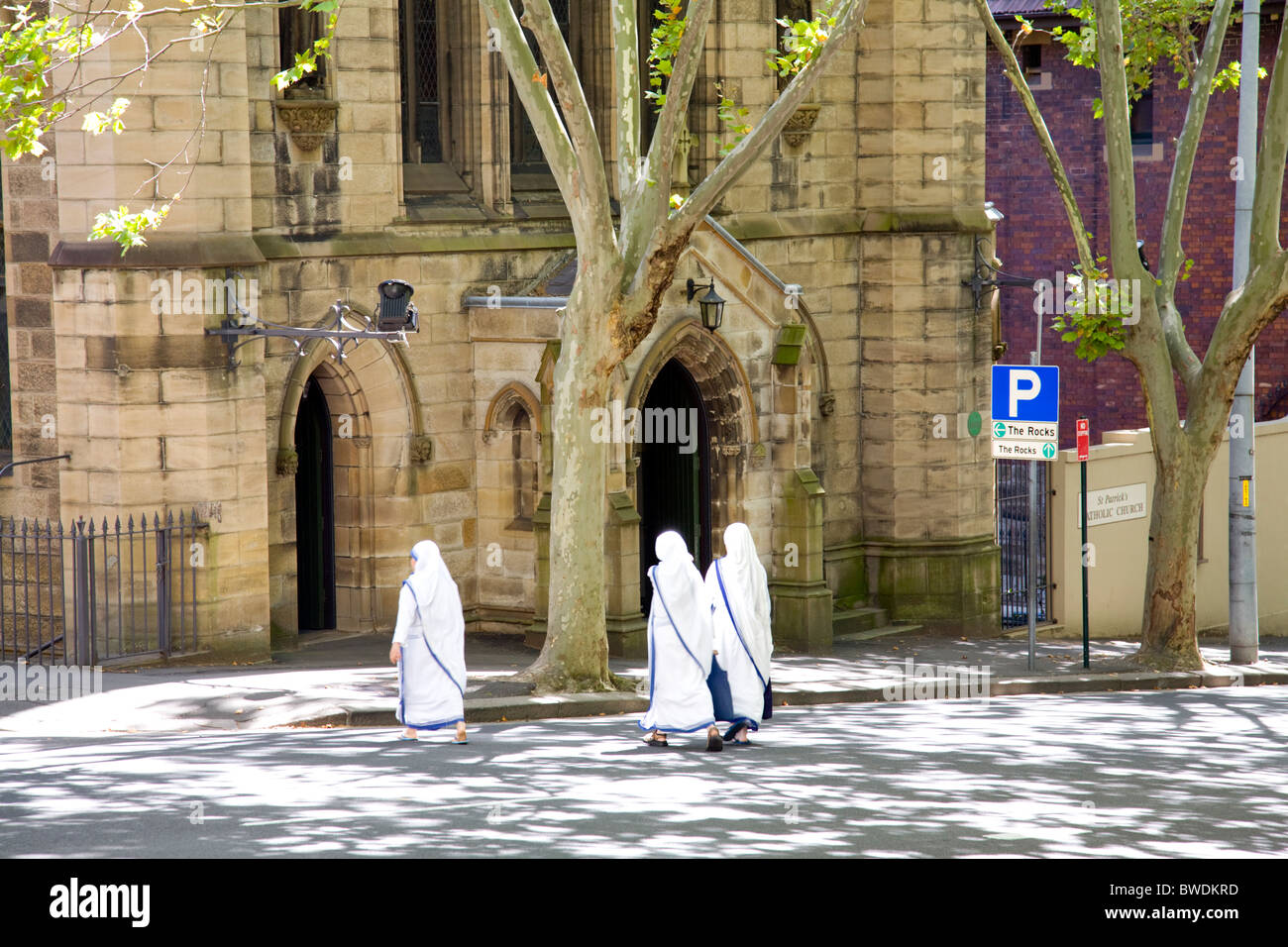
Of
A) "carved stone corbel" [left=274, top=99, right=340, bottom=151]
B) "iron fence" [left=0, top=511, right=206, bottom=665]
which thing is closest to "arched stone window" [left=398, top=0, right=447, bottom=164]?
"carved stone corbel" [left=274, top=99, right=340, bottom=151]

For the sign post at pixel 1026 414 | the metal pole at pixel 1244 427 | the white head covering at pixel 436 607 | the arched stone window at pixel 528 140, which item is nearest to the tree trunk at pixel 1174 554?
the metal pole at pixel 1244 427

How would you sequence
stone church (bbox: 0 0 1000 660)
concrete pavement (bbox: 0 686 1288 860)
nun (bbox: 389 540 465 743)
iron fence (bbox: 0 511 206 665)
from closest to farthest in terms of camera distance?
concrete pavement (bbox: 0 686 1288 860), nun (bbox: 389 540 465 743), iron fence (bbox: 0 511 206 665), stone church (bbox: 0 0 1000 660)

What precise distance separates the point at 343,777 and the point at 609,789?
1.55 meters

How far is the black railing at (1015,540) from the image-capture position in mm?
23375

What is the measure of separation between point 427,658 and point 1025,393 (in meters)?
7.25

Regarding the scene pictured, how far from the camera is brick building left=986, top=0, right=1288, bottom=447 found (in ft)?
99.2

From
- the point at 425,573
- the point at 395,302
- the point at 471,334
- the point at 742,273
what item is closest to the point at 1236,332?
the point at 742,273

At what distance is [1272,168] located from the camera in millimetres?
17672

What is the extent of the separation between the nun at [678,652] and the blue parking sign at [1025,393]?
227 inches

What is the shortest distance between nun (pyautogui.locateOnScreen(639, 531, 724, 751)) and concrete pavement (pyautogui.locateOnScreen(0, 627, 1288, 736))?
2.13 meters

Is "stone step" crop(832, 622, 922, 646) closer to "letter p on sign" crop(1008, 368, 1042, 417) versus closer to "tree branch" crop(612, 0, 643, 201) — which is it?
"letter p on sign" crop(1008, 368, 1042, 417)

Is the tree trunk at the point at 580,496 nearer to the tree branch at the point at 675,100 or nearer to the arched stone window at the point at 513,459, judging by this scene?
the tree branch at the point at 675,100

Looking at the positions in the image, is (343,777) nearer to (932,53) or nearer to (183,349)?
(183,349)

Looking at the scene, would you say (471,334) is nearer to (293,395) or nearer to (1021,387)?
(293,395)
